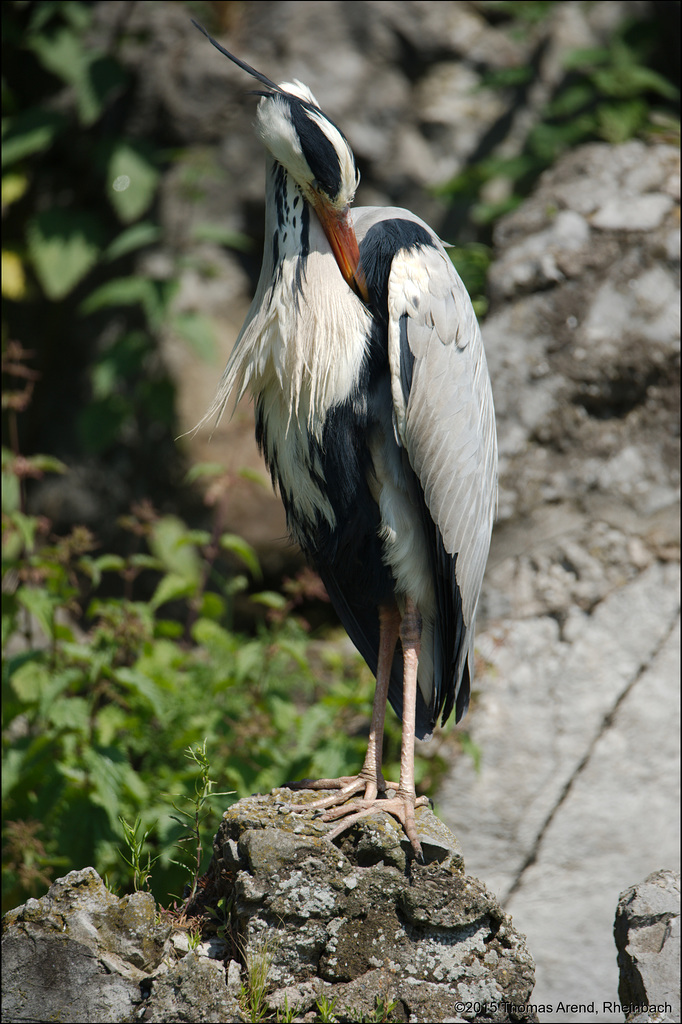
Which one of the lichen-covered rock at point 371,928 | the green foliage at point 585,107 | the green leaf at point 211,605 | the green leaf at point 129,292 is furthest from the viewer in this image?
the green leaf at point 129,292

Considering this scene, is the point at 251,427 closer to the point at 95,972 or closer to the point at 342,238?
the point at 342,238

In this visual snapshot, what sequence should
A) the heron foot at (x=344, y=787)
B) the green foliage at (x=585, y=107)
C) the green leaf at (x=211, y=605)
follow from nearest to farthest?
the heron foot at (x=344, y=787), the green leaf at (x=211, y=605), the green foliage at (x=585, y=107)

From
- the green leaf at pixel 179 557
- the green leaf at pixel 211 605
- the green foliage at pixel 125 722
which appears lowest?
the green foliage at pixel 125 722

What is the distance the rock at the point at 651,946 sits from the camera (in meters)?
2.45

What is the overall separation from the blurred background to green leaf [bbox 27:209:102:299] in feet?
0.07

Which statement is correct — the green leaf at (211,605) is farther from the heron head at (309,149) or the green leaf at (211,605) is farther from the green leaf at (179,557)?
the heron head at (309,149)

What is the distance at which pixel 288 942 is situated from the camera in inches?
90.7

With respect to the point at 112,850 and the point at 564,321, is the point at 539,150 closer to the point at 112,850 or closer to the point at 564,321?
the point at 564,321

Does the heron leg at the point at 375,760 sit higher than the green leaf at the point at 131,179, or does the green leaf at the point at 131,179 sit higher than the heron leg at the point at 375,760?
the green leaf at the point at 131,179

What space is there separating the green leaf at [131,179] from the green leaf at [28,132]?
48 cm

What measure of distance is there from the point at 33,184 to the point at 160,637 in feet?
13.5

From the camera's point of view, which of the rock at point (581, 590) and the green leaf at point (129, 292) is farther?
the green leaf at point (129, 292)

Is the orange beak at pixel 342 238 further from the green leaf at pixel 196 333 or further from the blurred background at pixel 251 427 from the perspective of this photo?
the green leaf at pixel 196 333

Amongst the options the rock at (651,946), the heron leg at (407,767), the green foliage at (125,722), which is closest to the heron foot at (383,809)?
the heron leg at (407,767)
